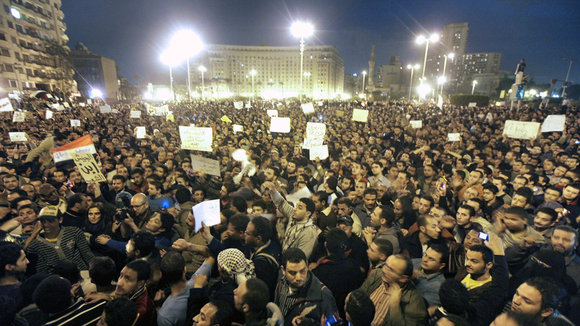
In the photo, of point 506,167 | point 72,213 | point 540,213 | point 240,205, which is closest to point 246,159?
point 240,205

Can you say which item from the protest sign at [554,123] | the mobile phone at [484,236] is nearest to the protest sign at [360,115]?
the protest sign at [554,123]

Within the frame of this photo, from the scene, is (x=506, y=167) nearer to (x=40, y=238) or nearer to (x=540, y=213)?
(x=540, y=213)

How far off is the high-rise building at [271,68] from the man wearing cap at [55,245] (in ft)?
440

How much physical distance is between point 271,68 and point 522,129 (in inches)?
5643

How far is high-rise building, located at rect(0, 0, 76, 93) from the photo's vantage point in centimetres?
4828

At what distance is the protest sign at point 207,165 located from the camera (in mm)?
7016

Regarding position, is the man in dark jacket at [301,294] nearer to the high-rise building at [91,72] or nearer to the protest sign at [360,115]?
the protest sign at [360,115]

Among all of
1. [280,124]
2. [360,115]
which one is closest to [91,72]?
[280,124]

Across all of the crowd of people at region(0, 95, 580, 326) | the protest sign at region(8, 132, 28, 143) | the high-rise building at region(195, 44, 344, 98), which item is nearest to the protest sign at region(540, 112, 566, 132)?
the crowd of people at region(0, 95, 580, 326)

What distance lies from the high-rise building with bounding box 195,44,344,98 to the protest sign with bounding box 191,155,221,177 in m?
131

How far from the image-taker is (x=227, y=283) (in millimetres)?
2945

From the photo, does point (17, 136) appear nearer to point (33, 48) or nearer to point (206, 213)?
point (206, 213)

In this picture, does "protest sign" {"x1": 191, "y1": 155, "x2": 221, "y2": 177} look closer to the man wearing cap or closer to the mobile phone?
the man wearing cap

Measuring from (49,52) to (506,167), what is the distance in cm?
7777
